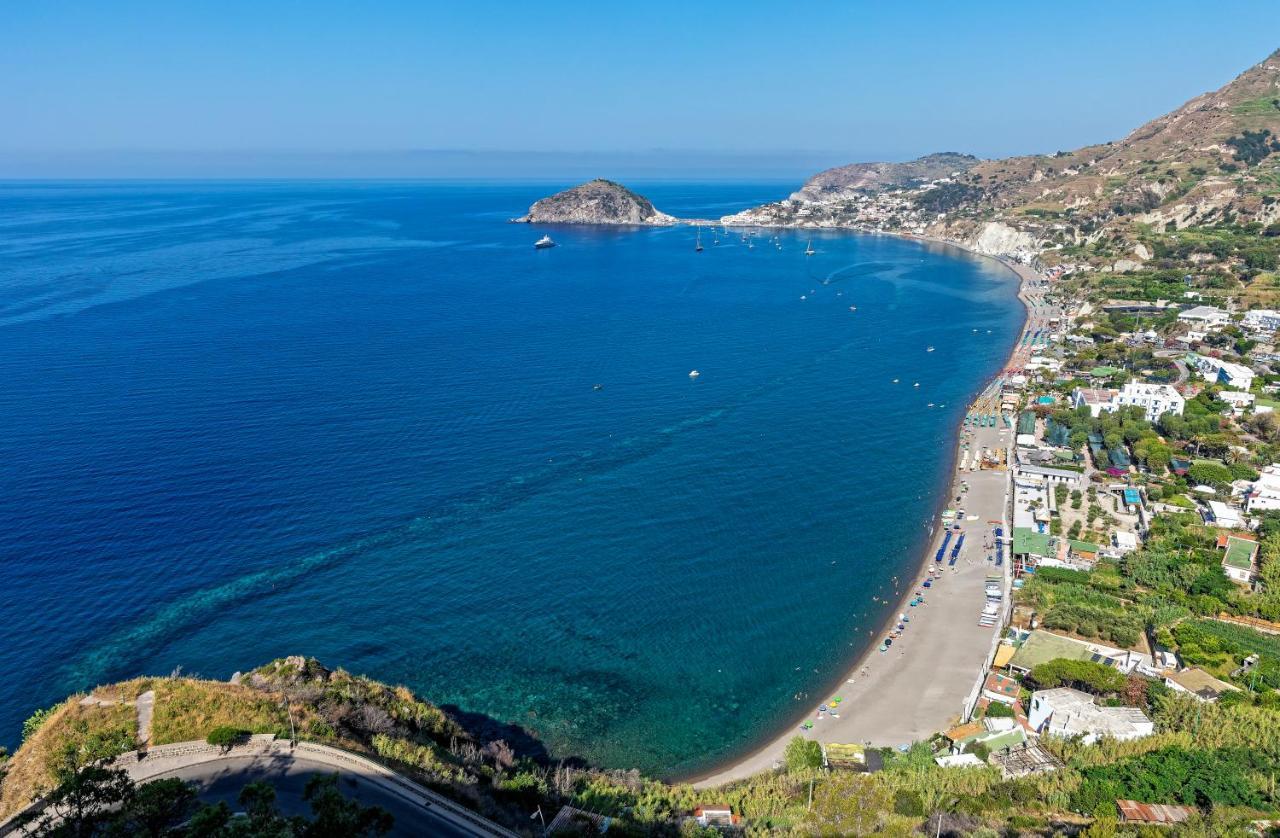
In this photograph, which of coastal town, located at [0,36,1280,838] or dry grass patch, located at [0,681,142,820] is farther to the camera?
coastal town, located at [0,36,1280,838]

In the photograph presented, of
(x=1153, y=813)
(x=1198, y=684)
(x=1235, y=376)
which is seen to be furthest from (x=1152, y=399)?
(x=1153, y=813)

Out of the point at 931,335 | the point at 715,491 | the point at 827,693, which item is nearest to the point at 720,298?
the point at 931,335

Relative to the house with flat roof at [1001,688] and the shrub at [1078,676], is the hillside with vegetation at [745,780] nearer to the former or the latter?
the shrub at [1078,676]

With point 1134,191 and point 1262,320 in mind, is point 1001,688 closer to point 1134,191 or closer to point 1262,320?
point 1262,320

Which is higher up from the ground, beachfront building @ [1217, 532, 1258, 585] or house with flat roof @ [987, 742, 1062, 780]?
beachfront building @ [1217, 532, 1258, 585]

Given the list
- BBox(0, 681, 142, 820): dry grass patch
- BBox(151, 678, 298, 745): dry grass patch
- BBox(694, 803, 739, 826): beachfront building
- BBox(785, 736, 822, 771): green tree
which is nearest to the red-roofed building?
BBox(694, 803, 739, 826): beachfront building

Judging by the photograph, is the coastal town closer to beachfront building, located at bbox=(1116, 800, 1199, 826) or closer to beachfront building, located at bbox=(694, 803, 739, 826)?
beachfront building, located at bbox=(1116, 800, 1199, 826)

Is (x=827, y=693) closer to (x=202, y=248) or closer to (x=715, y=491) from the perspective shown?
(x=715, y=491)
